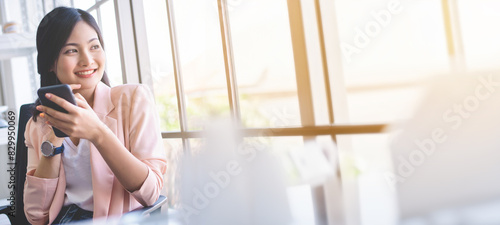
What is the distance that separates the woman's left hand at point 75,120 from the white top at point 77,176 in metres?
0.09

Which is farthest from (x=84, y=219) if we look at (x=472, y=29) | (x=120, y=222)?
(x=472, y=29)

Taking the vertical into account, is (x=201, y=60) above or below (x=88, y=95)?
above

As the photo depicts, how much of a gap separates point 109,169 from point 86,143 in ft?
0.27

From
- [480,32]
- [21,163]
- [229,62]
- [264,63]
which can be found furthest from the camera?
[229,62]

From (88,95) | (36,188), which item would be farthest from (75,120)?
(36,188)

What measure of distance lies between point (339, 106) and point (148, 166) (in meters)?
0.51

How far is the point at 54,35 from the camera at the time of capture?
3.44ft

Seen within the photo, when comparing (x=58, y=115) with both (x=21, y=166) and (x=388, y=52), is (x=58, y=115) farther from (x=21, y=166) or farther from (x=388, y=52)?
(x=388, y=52)

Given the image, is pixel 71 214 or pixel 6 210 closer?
pixel 71 214

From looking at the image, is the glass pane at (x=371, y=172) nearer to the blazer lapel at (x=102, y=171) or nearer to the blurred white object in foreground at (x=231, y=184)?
the blurred white object in foreground at (x=231, y=184)

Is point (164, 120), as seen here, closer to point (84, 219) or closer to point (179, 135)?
point (179, 135)

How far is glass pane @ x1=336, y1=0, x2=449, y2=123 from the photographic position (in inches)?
36.7

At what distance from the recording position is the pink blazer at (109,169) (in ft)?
3.33

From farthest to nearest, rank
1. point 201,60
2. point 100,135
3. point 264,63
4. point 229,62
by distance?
1. point 201,60
2. point 229,62
3. point 264,63
4. point 100,135
